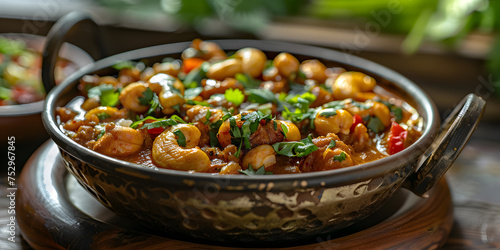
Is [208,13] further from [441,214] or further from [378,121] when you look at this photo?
[441,214]

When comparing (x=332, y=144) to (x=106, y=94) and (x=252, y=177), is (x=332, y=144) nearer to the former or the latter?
(x=252, y=177)

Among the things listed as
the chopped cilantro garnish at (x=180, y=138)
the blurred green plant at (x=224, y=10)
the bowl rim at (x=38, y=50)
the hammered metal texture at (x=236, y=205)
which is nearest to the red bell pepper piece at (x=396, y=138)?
the hammered metal texture at (x=236, y=205)

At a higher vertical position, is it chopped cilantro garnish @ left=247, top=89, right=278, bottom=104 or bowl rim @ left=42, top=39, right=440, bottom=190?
bowl rim @ left=42, top=39, right=440, bottom=190

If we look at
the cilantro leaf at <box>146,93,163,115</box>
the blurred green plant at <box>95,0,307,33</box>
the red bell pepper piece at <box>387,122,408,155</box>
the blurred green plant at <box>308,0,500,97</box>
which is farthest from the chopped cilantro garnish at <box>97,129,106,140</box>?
the blurred green plant at <box>308,0,500,97</box>

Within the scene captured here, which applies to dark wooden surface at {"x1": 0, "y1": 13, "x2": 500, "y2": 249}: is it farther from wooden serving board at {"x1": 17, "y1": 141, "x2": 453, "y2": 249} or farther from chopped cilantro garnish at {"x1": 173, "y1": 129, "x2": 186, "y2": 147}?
chopped cilantro garnish at {"x1": 173, "y1": 129, "x2": 186, "y2": 147}

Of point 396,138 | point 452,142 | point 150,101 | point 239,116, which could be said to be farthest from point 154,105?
point 452,142

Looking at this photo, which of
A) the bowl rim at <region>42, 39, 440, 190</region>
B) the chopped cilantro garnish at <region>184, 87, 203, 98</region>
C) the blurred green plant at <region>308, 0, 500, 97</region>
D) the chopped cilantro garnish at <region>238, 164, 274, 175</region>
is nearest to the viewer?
the bowl rim at <region>42, 39, 440, 190</region>

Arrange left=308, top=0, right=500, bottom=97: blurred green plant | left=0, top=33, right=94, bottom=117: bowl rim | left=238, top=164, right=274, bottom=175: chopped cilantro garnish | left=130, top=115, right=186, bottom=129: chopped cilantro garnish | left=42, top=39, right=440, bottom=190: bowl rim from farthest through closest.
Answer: left=308, top=0, right=500, bottom=97: blurred green plant → left=0, top=33, right=94, bottom=117: bowl rim → left=130, top=115, right=186, bottom=129: chopped cilantro garnish → left=238, top=164, right=274, bottom=175: chopped cilantro garnish → left=42, top=39, right=440, bottom=190: bowl rim
